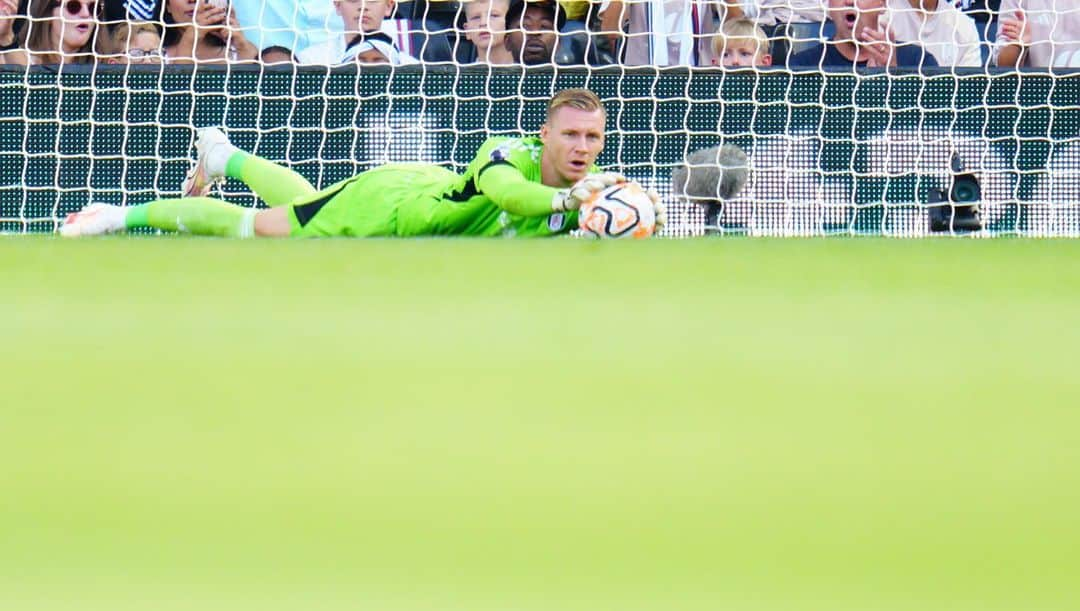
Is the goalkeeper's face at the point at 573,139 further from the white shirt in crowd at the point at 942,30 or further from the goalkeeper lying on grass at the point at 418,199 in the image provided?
the white shirt in crowd at the point at 942,30

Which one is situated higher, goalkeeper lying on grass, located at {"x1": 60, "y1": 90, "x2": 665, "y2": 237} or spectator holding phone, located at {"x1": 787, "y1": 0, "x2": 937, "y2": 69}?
spectator holding phone, located at {"x1": 787, "y1": 0, "x2": 937, "y2": 69}

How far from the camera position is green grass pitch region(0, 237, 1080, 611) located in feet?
3.21

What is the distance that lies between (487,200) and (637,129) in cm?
104

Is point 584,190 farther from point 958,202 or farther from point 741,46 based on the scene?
point 958,202

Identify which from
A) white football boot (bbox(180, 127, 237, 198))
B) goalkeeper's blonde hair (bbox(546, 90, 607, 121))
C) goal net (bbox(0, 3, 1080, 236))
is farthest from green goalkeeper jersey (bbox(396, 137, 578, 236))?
goal net (bbox(0, 3, 1080, 236))

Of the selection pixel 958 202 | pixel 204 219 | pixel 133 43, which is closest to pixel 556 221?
pixel 204 219

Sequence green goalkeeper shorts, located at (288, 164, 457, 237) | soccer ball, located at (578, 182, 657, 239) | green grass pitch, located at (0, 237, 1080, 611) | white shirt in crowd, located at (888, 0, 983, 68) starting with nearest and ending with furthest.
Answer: green grass pitch, located at (0, 237, 1080, 611)
soccer ball, located at (578, 182, 657, 239)
green goalkeeper shorts, located at (288, 164, 457, 237)
white shirt in crowd, located at (888, 0, 983, 68)

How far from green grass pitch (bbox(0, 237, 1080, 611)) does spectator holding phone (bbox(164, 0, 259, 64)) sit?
280 cm

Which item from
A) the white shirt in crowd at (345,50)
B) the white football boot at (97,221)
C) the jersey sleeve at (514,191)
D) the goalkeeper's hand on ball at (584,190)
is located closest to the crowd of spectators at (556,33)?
the white shirt in crowd at (345,50)

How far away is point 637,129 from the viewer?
3.91 m

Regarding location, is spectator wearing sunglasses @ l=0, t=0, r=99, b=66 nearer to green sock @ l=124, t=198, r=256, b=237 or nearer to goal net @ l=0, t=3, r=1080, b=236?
goal net @ l=0, t=3, r=1080, b=236

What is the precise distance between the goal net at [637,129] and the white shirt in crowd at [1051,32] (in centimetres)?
9

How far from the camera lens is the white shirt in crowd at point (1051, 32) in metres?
3.88

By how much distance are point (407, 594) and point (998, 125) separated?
3.30 meters
